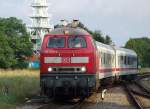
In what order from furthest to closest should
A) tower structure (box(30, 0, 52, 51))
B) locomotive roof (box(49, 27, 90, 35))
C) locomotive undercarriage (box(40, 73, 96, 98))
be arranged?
tower structure (box(30, 0, 52, 51)), locomotive roof (box(49, 27, 90, 35)), locomotive undercarriage (box(40, 73, 96, 98))

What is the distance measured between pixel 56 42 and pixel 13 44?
66756 mm

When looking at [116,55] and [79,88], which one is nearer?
[79,88]

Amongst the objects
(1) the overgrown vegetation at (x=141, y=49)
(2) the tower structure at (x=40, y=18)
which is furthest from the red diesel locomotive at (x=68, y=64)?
(2) the tower structure at (x=40, y=18)

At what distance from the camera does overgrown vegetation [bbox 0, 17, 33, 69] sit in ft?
270

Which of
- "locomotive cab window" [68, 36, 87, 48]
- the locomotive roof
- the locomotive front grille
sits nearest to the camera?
the locomotive front grille

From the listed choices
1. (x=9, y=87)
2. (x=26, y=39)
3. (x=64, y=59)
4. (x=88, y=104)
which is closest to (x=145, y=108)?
(x=88, y=104)

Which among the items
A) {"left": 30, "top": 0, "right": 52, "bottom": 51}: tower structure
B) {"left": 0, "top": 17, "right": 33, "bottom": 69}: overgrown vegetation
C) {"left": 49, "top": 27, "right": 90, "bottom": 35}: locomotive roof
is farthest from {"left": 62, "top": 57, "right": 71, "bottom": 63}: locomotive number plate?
{"left": 30, "top": 0, "right": 52, "bottom": 51}: tower structure

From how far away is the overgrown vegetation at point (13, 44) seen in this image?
8231cm

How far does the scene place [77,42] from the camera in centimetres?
2302

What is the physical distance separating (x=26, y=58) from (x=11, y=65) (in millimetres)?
12218

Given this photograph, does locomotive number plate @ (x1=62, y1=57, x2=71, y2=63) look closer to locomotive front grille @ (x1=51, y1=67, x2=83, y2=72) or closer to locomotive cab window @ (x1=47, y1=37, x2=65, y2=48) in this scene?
locomotive front grille @ (x1=51, y1=67, x2=83, y2=72)

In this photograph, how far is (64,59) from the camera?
2244 cm

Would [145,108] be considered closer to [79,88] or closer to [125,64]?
[79,88]

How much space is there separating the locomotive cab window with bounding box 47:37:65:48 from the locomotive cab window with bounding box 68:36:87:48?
293 millimetres
